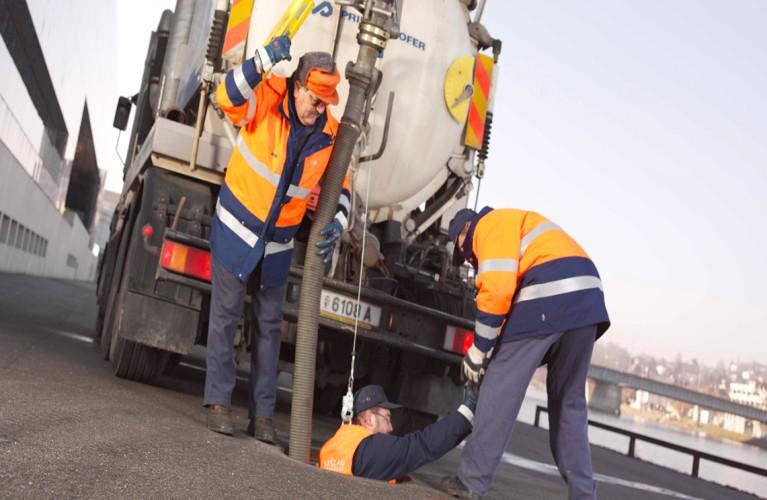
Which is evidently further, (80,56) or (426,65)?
(80,56)

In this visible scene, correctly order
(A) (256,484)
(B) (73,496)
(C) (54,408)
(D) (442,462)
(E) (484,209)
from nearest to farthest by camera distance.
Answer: (B) (73,496) < (A) (256,484) < (C) (54,408) < (E) (484,209) < (D) (442,462)

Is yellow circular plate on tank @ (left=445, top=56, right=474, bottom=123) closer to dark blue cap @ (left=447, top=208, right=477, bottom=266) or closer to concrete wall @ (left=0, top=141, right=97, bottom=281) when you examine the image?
dark blue cap @ (left=447, top=208, right=477, bottom=266)

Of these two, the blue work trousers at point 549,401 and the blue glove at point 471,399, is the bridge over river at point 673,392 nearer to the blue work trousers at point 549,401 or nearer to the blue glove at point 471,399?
the blue glove at point 471,399

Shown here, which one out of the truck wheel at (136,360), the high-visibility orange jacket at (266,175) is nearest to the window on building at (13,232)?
the truck wheel at (136,360)

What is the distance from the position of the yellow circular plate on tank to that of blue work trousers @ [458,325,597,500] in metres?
2.35

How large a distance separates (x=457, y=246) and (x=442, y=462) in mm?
2652

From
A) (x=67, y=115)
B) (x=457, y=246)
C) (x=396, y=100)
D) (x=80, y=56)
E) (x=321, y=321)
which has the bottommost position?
(x=321, y=321)

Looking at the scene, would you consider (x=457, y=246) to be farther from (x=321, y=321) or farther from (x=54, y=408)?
(x=54, y=408)

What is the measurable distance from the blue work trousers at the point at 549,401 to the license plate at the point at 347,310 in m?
1.33

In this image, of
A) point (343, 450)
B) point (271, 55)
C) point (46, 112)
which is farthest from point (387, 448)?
point (46, 112)

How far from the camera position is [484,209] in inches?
178

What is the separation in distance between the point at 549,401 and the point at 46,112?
3583 cm

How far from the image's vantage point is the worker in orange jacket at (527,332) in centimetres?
425

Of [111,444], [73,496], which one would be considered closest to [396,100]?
[111,444]
